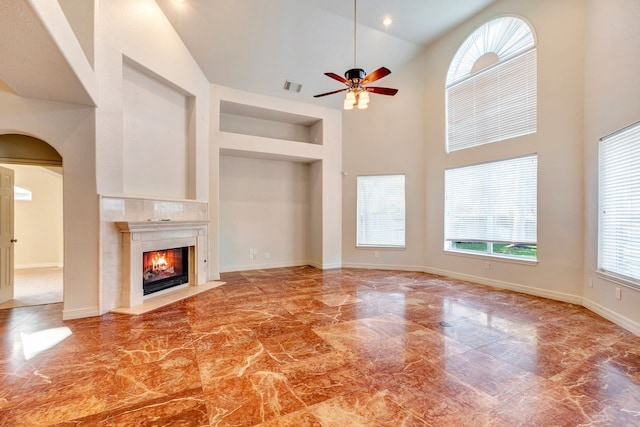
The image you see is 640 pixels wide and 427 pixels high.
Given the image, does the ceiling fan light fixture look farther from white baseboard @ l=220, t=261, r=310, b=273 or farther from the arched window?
white baseboard @ l=220, t=261, r=310, b=273

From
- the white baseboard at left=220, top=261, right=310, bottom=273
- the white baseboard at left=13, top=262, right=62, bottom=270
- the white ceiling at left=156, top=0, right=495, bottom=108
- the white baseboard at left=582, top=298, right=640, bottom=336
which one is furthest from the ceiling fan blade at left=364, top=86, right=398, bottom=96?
the white baseboard at left=13, top=262, right=62, bottom=270

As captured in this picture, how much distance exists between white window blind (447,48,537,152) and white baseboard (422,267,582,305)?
2.63 meters

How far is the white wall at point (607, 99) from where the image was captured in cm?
319

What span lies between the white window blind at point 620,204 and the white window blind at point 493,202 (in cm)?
95

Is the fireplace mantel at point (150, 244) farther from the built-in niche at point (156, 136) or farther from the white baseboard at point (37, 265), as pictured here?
the white baseboard at point (37, 265)

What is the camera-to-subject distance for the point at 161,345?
2.78m

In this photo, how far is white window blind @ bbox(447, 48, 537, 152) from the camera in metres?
4.71

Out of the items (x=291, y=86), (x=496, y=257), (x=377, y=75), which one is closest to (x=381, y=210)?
(x=496, y=257)

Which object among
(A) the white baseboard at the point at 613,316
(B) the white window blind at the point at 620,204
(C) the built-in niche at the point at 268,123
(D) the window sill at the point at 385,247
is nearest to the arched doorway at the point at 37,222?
(C) the built-in niche at the point at 268,123

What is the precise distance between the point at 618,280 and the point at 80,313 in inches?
262

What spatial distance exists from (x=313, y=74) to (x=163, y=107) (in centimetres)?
307

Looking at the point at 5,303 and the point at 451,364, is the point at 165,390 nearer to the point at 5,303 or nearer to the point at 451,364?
the point at 451,364

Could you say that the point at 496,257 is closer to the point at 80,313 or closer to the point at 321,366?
the point at 321,366

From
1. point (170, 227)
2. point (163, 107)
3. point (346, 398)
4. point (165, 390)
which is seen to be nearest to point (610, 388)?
point (346, 398)
